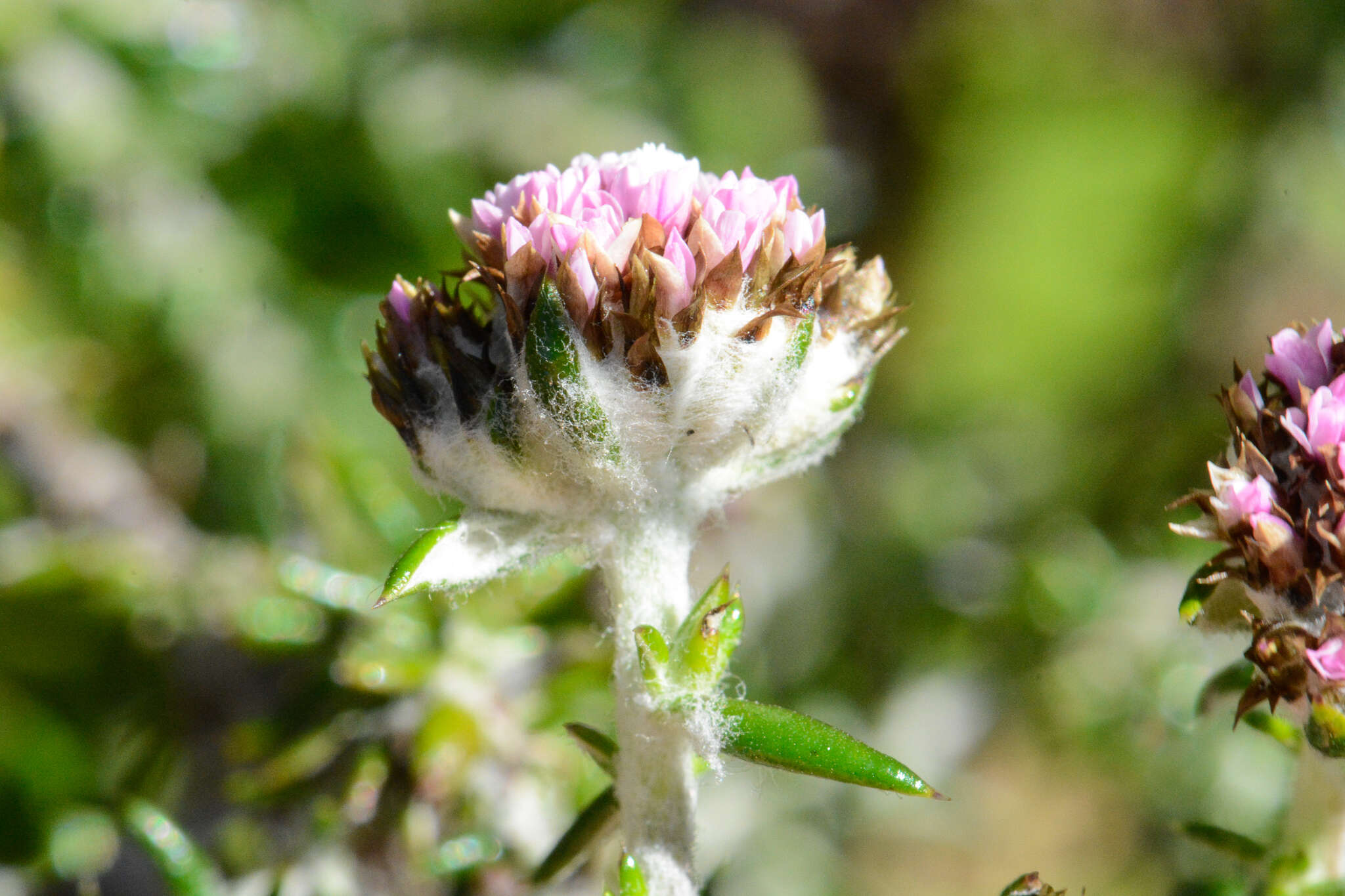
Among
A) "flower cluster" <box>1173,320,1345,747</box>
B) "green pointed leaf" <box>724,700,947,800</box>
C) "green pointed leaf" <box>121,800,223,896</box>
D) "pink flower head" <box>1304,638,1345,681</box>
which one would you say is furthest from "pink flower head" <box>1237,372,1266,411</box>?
"green pointed leaf" <box>121,800,223,896</box>

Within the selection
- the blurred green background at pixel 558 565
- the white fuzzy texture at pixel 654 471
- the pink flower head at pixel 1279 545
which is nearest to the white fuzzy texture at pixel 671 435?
the white fuzzy texture at pixel 654 471

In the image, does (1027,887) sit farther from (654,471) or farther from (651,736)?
(654,471)

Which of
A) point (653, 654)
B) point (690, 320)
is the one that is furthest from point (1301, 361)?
point (653, 654)

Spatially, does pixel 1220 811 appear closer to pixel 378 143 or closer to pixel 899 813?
pixel 899 813

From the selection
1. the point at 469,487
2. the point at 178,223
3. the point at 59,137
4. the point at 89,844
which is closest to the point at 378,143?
the point at 178,223

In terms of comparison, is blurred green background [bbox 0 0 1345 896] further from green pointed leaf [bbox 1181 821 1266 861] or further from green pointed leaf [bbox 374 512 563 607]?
green pointed leaf [bbox 374 512 563 607]

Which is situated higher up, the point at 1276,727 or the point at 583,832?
the point at 1276,727
